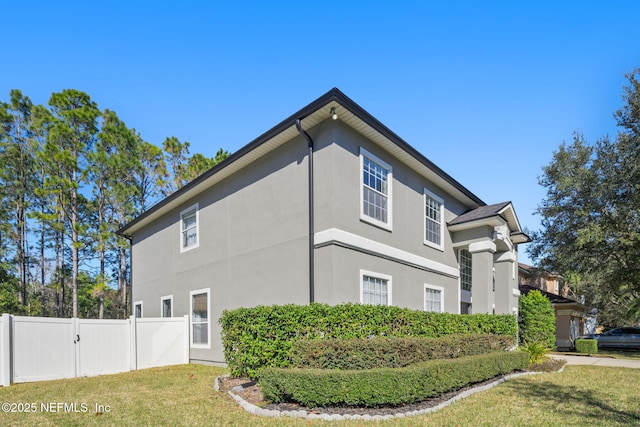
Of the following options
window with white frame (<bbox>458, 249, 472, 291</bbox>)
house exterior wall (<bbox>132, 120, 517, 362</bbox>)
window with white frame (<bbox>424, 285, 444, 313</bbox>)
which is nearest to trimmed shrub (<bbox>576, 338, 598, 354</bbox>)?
house exterior wall (<bbox>132, 120, 517, 362</bbox>)

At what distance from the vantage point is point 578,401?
8.20 metres

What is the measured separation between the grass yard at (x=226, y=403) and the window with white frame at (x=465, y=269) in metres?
5.46

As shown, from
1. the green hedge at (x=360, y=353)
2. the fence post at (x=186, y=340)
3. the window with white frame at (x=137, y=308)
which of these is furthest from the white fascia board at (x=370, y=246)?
the window with white frame at (x=137, y=308)

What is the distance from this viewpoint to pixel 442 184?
1485 centimetres

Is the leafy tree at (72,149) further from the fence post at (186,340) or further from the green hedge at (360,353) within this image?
the green hedge at (360,353)

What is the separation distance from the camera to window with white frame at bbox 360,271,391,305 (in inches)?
420

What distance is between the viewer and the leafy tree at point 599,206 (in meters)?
18.8

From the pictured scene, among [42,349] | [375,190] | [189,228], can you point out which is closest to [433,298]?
[375,190]

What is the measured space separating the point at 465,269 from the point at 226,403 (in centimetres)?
1187

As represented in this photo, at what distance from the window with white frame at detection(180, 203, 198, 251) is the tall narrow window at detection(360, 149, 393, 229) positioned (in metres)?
7.01

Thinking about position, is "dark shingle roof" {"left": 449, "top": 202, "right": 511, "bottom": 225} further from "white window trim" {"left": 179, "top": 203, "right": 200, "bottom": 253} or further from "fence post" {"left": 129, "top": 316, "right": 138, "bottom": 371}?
"fence post" {"left": 129, "top": 316, "right": 138, "bottom": 371}

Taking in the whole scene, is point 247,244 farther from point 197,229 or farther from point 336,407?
point 336,407

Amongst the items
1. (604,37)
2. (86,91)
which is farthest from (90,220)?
(604,37)

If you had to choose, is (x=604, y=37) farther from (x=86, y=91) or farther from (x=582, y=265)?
(x=86, y=91)
